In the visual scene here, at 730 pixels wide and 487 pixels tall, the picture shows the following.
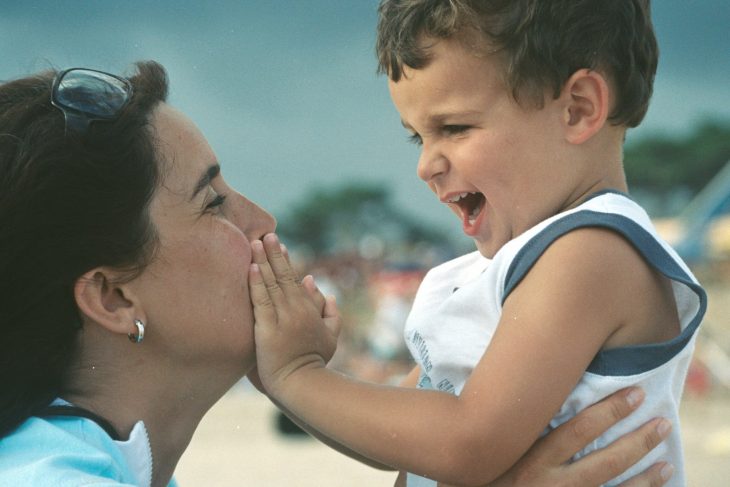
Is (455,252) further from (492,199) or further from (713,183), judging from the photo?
(492,199)

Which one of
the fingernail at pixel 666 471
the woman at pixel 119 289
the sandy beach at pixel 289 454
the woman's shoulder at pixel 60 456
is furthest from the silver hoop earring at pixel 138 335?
the sandy beach at pixel 289 454

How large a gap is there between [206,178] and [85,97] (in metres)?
Result: 0.35

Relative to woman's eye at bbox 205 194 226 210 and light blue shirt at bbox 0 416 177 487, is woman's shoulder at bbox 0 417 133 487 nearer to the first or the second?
light blue shirt at bbox 0 416 177 487

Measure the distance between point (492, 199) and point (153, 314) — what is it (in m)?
0.85

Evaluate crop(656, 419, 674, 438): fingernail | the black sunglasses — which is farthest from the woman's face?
crop(656, 419, 674, 438): fingernail

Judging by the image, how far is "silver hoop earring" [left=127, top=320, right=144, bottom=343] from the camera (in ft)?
7.34

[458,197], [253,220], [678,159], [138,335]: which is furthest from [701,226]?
[678,159]

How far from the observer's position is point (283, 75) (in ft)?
132

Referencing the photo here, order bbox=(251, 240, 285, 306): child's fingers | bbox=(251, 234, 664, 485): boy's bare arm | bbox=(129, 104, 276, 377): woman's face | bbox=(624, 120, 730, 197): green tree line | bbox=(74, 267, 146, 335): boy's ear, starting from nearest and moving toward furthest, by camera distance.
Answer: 1. bbox=(251, 234, 664, 485): boy's bare arm
2. bbox=(74, 267, 146, 335): boy's ear
3. bbox=(129, 104, 276, 377): woman's face
4. bbox=(251, 240, 285, 306): child's fingers
5. bbox=(624, 120, 730, 197): green tree line

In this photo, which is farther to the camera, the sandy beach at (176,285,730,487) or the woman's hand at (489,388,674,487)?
the sandy beach at (176,285,730,487)

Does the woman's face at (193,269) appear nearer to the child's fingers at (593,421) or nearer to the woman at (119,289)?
the woman at (119,289)

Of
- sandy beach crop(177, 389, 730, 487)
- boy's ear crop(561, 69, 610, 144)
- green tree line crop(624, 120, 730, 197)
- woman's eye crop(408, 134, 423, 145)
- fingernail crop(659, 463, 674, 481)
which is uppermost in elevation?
green tree line crop(624, 120, 730, 197)

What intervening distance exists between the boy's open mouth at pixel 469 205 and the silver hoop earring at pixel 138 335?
2.68ft

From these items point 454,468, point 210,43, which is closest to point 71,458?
point 454,468
